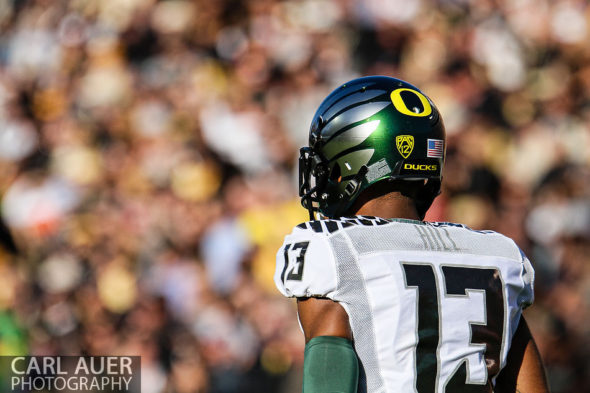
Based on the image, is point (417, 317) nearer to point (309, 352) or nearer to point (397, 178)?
point (309, 352)

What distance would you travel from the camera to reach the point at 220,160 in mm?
4863

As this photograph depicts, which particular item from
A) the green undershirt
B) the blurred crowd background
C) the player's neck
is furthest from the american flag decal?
the blurred crowd background

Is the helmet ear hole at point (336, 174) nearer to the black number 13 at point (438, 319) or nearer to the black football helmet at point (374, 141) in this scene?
the black football helmet at point (374, 141)

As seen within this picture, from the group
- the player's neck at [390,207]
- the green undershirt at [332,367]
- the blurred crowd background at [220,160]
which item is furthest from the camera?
the blurred crowd background at [220,160]

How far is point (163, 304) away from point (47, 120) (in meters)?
1.42

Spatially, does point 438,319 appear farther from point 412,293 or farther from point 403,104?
point 403,104

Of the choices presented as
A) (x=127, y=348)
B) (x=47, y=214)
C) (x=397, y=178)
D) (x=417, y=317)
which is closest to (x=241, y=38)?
(x=47, y=214)

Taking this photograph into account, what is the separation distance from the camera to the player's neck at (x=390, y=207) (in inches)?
76.5

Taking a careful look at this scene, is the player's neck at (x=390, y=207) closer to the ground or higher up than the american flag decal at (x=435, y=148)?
closer to the ground

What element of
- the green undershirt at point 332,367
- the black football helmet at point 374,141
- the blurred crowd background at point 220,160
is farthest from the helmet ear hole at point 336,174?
the blurred crowd background at point 220,160

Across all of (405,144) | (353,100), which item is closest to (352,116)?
→ (353,100)

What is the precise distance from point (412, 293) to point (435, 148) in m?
0.49

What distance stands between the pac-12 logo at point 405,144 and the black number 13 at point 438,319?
352 millimetres

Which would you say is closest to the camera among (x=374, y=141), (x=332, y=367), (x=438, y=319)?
(x=332, y=367)
